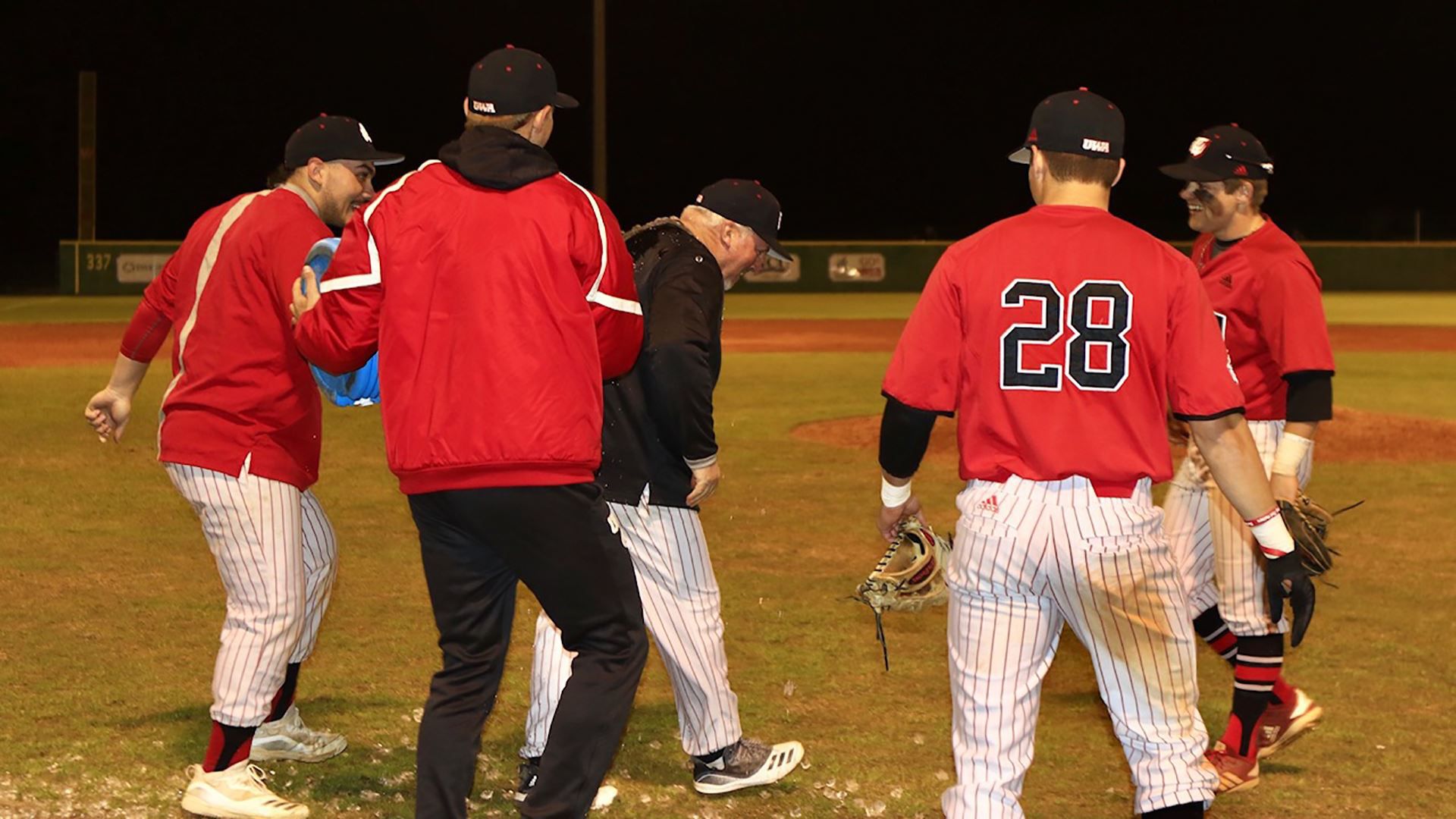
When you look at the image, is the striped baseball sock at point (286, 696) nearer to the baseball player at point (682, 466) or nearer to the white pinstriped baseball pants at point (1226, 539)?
the baseball player at point (682, 466)

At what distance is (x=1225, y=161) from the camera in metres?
5.17

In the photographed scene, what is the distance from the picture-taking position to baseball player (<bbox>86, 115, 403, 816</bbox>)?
4789 millimetres

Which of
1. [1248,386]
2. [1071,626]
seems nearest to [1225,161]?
[1248,386]

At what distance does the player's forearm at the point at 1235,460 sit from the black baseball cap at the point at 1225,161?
1.57 metres

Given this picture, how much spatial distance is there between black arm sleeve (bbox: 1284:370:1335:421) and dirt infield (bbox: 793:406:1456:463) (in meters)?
7.65

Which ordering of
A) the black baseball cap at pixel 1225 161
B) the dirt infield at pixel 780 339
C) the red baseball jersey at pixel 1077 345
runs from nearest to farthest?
1. the red baseball jersey at pixel 1077 345
2. the black baseball cap at pixel 1225 161
3. the dirt infield at pixel 780 339

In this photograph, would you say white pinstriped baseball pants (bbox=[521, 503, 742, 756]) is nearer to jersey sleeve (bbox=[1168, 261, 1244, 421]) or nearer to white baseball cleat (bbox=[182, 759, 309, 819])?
white baseball cleat (bbox=[182, 759, 309, 819])

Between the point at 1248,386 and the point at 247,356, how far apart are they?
9.80 ft

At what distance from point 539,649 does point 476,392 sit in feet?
4.91

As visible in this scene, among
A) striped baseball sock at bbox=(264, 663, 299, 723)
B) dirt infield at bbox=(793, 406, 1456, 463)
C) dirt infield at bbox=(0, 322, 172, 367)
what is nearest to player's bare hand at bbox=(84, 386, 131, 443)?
striped baseball sock at bbox=(264, 663, 299, 723)

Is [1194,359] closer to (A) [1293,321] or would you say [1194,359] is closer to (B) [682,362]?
(A) [1293,321]

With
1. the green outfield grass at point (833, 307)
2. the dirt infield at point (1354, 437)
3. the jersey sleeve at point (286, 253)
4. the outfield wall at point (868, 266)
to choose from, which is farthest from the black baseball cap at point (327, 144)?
the outfield wall at point (868, 266)

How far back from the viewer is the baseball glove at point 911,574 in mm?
4531

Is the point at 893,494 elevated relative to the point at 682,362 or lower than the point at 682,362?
lower
